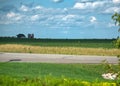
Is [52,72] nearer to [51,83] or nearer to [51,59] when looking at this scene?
[51,83]

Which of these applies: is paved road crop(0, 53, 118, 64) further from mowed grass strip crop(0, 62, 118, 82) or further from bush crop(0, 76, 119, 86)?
bush crop(0, 76, 119, 86)

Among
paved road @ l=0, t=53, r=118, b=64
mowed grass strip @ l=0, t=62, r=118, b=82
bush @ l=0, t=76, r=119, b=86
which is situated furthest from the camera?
paved road @ l=0, t=53, r=118, b=64

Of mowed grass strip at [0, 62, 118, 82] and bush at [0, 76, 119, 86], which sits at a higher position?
bush at [0, 76, 119, 86]

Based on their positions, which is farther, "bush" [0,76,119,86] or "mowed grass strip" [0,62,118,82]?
"mowed grass strip" [0,62,118,82]

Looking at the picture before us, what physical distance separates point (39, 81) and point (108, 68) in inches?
73.5

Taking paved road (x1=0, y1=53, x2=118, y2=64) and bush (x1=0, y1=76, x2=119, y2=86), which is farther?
paved road (x1=0, y1=53, x2=118, y2=64)

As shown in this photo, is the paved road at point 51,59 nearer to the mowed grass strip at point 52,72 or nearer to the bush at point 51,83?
the mowed grass strip at point 52,72

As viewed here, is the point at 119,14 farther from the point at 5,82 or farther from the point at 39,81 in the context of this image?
the point at 5,82

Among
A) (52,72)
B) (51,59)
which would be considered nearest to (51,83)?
(52,72)

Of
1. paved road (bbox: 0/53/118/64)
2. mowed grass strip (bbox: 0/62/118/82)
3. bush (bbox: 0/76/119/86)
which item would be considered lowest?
paved road (bbox: 0/53/118/64)

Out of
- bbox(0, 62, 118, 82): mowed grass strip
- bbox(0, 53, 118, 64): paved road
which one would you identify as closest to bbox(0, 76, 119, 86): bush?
bbox(0, 62, 118, 82): mowed grass strip

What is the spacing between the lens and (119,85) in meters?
8.72

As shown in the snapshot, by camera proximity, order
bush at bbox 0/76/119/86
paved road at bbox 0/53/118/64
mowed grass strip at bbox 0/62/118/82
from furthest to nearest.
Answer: paved road at bbox 0/53/118/64 → mowed grass strip at bbox 0/62/118/82 → bush at bbox 0/76/119/86

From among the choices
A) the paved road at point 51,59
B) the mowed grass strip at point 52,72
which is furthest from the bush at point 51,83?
the paved road at point 51,59
